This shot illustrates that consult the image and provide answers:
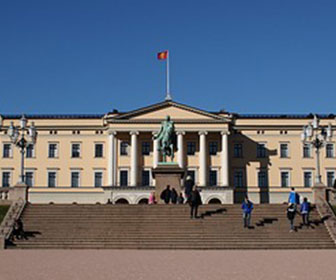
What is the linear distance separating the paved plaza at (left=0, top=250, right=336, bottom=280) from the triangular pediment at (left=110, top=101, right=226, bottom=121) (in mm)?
50668

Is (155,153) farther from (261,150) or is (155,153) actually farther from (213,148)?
(261,150)

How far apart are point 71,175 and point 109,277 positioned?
61.7m

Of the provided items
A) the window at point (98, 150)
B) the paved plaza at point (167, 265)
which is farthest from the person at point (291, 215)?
the window at point (98, 150)

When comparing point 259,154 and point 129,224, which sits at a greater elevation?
point 259,154

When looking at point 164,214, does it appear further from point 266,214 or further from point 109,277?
point 109,277

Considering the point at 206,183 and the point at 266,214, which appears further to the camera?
the point at 206,183

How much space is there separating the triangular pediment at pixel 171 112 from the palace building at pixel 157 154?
127 mm

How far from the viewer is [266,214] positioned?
30062 mm

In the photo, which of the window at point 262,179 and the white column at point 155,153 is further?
the window at point 262,179

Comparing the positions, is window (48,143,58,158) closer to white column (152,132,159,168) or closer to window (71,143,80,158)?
window (71,143,80,158)

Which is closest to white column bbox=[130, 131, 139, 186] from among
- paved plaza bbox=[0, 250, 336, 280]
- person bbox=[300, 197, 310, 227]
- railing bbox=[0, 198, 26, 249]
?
railing bbox=[0, 198, 26, 249]

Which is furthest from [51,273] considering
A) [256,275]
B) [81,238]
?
[81,238]

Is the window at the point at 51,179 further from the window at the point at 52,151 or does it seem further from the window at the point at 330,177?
the window at the point at 330,177

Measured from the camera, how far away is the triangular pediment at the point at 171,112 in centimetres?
7356
